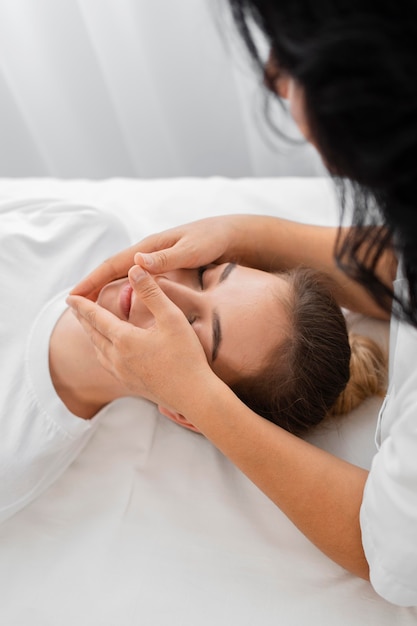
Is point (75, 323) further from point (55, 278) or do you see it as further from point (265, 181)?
point (265, 181)

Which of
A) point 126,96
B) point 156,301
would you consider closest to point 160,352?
point 156,301

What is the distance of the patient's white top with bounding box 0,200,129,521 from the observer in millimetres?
1112

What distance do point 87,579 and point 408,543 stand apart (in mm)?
534

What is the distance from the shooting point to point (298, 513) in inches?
37.6

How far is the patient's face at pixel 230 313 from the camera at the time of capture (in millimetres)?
1047

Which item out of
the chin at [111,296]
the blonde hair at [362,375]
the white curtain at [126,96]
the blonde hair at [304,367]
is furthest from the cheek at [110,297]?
the white curtain at [126,96]

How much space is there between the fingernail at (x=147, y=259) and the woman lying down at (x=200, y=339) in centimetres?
6

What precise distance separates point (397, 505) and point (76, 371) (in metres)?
0.61

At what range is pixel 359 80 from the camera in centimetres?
60

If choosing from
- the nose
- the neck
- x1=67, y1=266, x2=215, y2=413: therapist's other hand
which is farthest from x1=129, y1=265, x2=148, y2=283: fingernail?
the neck

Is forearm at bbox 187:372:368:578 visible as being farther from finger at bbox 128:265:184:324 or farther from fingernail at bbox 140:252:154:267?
fingernail at bbox 140:252:154:267

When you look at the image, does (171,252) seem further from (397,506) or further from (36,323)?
(397,506)

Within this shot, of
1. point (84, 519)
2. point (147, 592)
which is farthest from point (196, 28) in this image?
point (147, 592)

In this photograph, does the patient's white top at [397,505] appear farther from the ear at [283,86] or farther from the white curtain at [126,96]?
the white curtain at [126,96]
